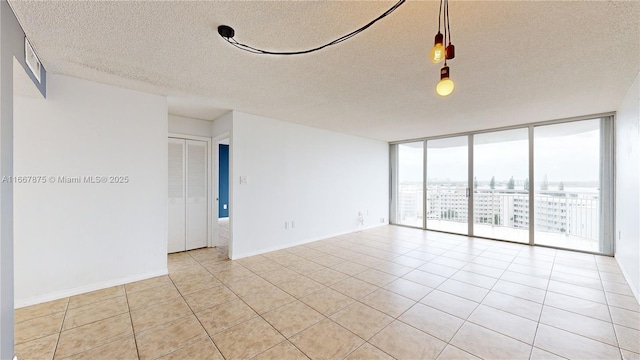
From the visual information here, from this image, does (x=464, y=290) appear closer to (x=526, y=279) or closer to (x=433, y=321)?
(x=433, y=321)

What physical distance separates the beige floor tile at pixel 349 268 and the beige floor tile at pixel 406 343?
1280 mm

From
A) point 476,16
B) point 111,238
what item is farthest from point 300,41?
point 111,238

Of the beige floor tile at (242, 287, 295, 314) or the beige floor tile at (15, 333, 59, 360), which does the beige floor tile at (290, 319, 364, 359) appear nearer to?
the beige floor tile at (242, 287, 295, 314)

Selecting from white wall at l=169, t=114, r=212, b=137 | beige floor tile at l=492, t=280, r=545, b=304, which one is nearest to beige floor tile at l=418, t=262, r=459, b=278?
beige floor tile at l=492, t=280, r=545, b=304

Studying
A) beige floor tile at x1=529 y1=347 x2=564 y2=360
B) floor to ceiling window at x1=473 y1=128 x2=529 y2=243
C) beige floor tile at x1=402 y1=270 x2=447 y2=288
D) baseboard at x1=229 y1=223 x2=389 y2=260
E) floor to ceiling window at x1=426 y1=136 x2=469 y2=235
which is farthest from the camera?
floor to ceiling window at x1=426 y1=136 x2=469 y2=235

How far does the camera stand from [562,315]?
2340 millimetres

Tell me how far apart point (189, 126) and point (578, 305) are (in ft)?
20.0

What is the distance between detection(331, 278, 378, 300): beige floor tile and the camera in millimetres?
2796

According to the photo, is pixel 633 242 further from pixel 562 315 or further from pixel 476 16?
pixel 476 16

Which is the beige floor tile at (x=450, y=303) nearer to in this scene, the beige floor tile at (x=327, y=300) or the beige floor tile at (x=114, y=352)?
the beige floor tile at (x=327, y=300)

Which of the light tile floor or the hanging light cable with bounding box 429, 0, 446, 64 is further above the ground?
the hanging light cable with bounding box 429, 0, 446, 64

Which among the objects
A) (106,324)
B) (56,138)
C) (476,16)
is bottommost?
(106,324)

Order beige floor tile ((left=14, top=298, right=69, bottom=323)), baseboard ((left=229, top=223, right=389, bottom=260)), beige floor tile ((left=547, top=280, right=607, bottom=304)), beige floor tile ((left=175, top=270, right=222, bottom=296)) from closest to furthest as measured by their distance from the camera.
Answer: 1. beige floor tile ((left=14, top=298, right=69, bottom=323))
2. beige floor tile ((left=547, top=280, right=607, bottom=304))
3. beige floor tile ((left=175, top=270, right=222, bottom=296))
4. baseboard ((left=229, top=223, right=389, bottom=260))

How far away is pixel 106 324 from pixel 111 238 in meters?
1.17
